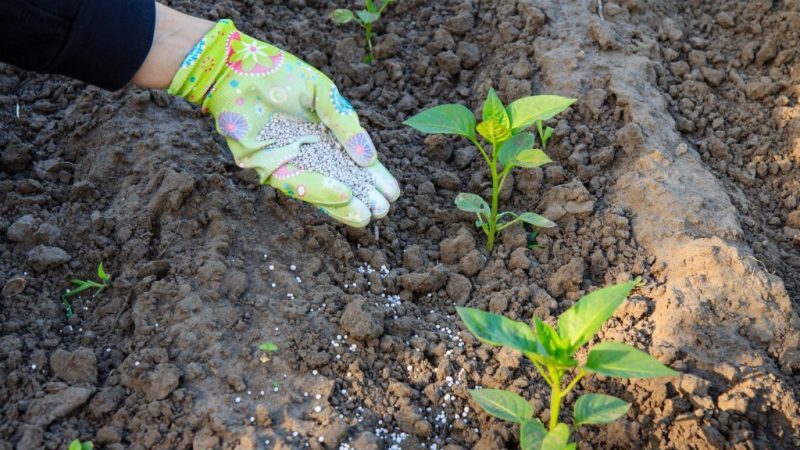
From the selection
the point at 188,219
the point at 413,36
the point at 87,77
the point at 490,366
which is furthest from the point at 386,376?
the point at 413,36

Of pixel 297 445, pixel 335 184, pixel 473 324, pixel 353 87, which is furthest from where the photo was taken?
pixel 353 87

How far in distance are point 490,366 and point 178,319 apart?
85 cm

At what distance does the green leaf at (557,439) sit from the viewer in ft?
5.86

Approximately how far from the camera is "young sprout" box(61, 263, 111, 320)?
2.31 meters

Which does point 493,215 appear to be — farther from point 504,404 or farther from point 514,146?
point 504,404

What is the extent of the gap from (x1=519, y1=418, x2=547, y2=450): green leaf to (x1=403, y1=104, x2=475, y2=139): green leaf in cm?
91

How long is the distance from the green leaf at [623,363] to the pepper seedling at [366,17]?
169cm

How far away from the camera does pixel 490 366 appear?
2227mm

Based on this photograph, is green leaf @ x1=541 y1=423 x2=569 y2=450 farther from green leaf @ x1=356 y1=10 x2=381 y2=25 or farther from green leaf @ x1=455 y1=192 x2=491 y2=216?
green leaf @ x1=356 y1=10 x2=381 y2=25

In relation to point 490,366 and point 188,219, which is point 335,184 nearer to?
point 188,219

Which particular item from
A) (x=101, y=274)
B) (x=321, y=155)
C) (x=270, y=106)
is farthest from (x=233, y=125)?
(x=101, y=274)

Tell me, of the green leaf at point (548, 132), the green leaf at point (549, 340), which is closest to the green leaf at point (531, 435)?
the green leaf at point (549, 340)

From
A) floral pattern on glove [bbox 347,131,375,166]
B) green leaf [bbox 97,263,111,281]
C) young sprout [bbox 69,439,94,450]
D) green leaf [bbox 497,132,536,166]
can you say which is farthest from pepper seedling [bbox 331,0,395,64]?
young sprout [bbox 69,439,94,450]

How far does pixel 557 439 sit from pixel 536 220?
32.3 inches
